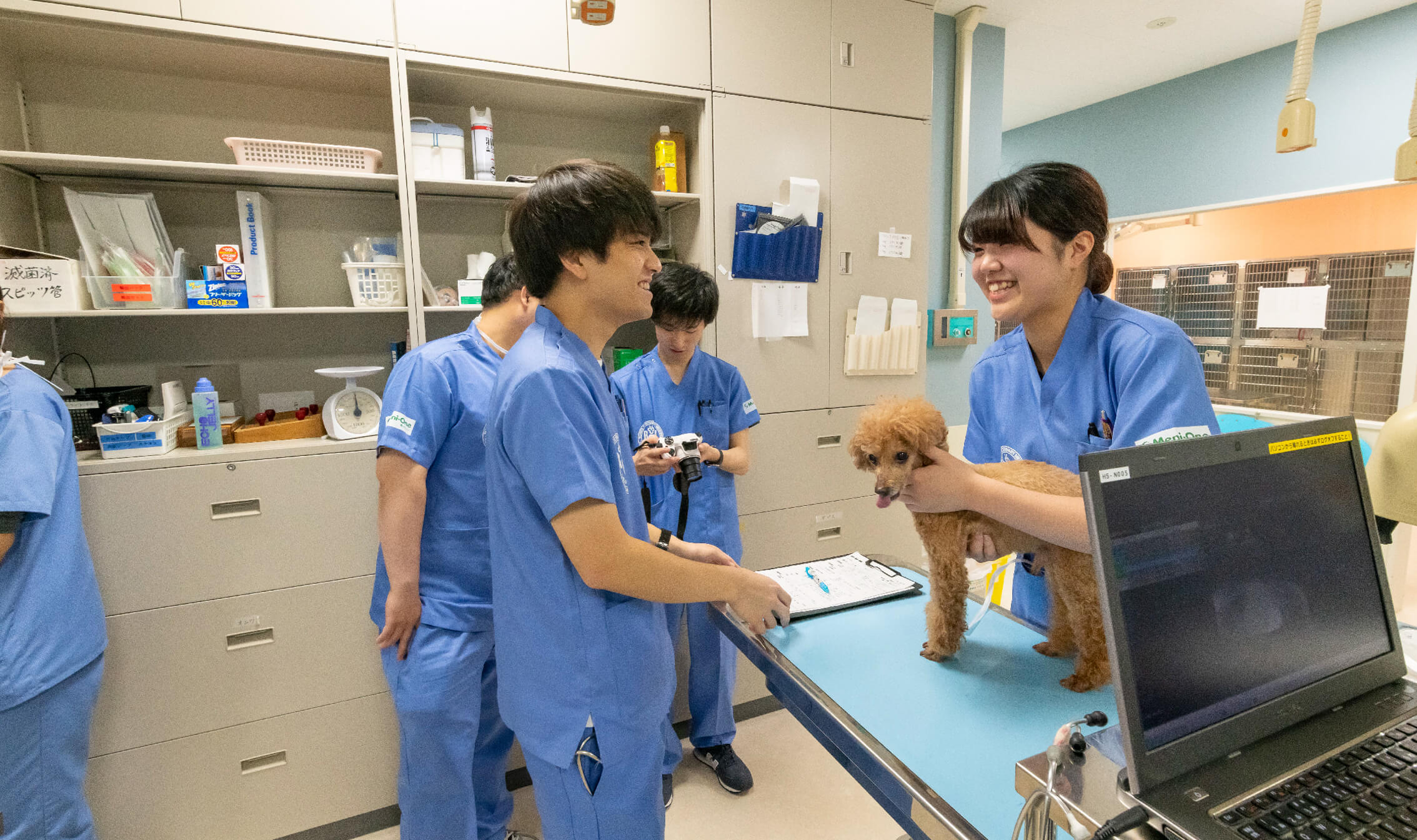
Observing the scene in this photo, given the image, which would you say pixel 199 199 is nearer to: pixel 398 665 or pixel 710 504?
pixel 398 665

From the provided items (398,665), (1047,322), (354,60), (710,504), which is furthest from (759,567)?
(354,60)

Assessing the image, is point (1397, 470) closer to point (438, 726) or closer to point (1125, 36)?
point (438, 726)

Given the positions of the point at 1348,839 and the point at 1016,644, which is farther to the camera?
the point at 1016,644

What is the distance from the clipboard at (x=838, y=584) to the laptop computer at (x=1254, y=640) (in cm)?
72

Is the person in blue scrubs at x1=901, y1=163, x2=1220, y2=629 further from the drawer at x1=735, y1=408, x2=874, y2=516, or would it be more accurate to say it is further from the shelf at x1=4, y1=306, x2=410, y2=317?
the shelf at x1=4, y1=306, x2=410, y2=317

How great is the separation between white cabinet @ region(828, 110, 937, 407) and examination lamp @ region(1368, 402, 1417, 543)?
69.8 inches

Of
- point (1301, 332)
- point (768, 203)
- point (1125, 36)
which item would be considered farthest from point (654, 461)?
point (1301, 332)

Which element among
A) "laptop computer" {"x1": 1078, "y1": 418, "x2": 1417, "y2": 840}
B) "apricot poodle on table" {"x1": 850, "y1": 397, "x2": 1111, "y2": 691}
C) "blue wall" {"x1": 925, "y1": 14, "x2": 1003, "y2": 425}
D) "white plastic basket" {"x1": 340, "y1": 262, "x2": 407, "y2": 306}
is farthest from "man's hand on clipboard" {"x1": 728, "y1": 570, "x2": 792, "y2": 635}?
"blue wall" {"x1": 925, "y1": 14, "x2": 1003, "y2": 425}

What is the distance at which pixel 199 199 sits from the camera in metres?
2.16

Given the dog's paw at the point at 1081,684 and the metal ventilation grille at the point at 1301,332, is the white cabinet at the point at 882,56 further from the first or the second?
the metal ventilation grille at the point at 1301,332

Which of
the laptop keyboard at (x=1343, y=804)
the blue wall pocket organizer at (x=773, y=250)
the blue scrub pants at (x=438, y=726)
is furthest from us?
the blue wall pocket organizer at (x=773, y=250)

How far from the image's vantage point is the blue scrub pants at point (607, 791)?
105 cm

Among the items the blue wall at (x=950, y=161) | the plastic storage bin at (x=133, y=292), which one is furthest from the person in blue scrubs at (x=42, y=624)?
the blue wall at (x=950, y=161)

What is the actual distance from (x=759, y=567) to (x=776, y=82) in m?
1.96
